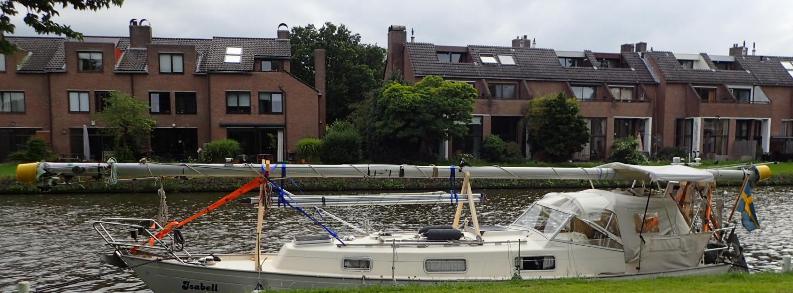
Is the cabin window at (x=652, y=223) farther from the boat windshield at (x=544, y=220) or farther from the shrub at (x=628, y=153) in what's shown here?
the shrub at (x=628, y=153)

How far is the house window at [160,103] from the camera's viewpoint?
47250 mm

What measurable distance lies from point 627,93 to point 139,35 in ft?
150

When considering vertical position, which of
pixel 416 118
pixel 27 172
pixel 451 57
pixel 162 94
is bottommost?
pixel 27 172

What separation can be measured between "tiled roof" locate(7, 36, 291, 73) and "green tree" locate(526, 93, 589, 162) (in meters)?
22.5

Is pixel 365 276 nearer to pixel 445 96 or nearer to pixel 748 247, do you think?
pixel 748 247

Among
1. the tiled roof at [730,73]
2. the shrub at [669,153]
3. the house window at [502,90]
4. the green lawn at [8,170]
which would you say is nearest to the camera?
the green lawn at [8,170]

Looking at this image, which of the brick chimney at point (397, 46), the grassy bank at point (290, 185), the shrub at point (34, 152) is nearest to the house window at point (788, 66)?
the grassy bank at point (290, 185)

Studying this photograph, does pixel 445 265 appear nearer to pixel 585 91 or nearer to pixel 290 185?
pixel 290 185

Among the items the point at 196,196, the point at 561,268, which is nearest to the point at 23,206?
the point at 196,196

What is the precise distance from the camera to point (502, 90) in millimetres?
52969

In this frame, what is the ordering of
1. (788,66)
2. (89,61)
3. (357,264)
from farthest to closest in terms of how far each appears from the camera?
1. (788,66)
2. (89,61)
3. (357,264)

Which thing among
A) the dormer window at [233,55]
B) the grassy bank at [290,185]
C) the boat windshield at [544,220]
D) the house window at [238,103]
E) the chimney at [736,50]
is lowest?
the grassy bank at [290,185]

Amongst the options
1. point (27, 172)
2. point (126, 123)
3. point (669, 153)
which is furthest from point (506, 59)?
point (27, 172)

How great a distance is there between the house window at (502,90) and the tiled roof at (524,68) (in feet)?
2.93
